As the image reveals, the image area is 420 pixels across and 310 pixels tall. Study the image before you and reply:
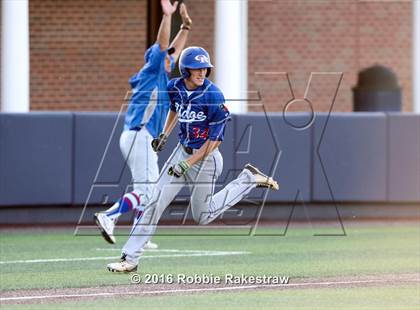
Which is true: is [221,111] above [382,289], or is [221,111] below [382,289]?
above

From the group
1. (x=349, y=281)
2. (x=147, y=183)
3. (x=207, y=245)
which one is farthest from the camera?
(x=207, y=245)

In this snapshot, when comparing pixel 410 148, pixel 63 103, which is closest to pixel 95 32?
pixel 63 103

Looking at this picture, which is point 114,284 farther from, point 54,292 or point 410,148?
point 410,148

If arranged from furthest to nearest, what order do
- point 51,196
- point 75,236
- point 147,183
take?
point 51,196, point 75,236, point 147,183

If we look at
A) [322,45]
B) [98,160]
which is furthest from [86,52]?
[98,160]

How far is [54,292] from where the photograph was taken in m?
9.22

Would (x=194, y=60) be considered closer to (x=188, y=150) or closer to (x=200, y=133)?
(x=200, y=133)

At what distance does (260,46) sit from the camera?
855 inches

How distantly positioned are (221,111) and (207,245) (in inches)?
147

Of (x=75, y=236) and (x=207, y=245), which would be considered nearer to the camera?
(x=207, y=245)

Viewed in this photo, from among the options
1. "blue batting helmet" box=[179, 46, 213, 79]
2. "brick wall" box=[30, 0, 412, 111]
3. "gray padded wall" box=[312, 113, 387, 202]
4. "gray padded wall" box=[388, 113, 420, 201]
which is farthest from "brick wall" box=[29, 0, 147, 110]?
"blue batting helmet" box=[179, 46, 213, 79]

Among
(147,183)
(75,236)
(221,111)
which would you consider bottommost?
(75,236)

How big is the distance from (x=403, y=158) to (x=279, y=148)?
191 cm

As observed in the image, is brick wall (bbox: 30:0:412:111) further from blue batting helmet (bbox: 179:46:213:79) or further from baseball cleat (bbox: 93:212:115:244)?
blue batting helmet (bbox: 179:46:213:79)
